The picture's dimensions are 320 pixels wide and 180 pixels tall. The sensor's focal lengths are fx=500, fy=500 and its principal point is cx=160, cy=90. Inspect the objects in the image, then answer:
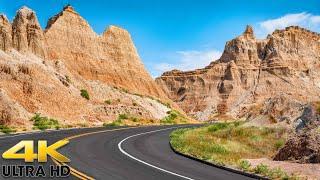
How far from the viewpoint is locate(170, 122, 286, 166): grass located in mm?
23375

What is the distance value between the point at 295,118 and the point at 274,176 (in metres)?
27.4

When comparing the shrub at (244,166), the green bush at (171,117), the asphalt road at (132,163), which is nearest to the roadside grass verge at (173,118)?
the green bush at (171,117)

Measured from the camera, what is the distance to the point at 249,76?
533ft

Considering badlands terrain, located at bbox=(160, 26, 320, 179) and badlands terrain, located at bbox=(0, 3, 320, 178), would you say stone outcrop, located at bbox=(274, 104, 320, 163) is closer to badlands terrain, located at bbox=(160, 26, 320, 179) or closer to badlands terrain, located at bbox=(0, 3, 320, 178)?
badlands terrain, located at bbox=(0, 3, 320, 178)

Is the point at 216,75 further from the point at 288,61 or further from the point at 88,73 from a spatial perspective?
the point at 88,73

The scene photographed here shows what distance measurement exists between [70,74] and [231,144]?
47.6m

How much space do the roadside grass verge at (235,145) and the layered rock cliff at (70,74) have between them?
2023 cm

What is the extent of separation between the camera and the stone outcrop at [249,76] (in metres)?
154

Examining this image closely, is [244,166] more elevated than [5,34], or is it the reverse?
[5,34]

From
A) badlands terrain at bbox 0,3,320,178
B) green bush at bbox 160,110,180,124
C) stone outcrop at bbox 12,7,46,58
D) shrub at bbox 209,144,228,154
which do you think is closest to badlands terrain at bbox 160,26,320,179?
badlands terrain at bbox 0,3,320,178

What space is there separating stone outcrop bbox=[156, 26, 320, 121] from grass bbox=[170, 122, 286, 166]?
103 meters

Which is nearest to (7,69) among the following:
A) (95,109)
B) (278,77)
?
(95,109)

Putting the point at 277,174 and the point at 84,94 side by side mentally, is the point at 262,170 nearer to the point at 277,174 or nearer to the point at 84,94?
the point at 277,174

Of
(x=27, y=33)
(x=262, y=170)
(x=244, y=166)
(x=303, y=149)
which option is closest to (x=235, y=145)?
(x=303, y=149)
